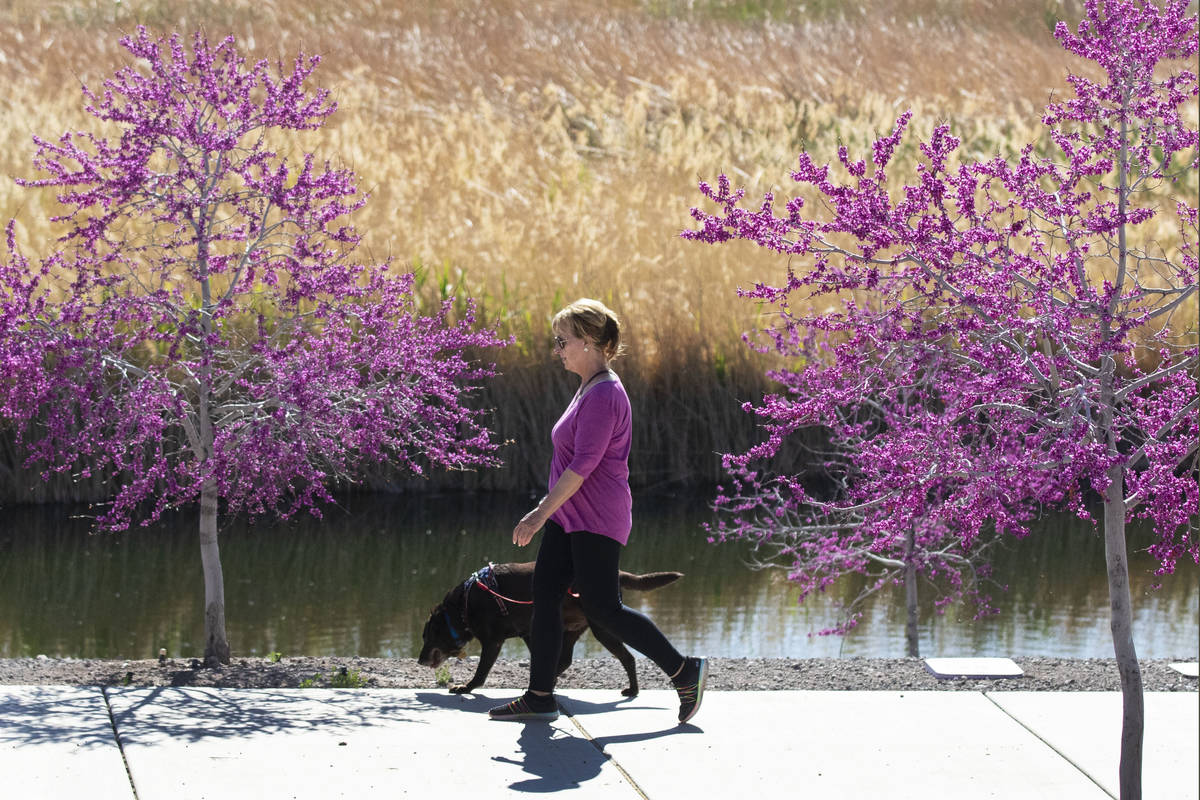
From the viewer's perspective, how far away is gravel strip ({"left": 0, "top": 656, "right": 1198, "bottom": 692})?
303 inches

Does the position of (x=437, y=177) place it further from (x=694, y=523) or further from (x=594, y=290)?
(x=694, y=523)

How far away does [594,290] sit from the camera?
17125mm

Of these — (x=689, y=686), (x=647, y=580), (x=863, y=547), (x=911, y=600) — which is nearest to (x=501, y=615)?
(x=647, y=580)

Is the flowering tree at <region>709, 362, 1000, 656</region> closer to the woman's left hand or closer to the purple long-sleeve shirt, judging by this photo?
the purple long-sleeve shirt

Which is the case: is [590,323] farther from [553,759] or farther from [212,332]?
[212,332]

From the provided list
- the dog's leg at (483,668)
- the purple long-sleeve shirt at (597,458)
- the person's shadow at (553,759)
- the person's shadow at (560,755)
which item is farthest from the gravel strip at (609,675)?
the purple long-sleeve shirt at (597,458)

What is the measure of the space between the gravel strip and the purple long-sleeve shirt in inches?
64.2

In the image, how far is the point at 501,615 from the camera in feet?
24.2

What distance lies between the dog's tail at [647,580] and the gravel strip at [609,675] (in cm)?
79

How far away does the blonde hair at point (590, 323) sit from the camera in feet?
21.2

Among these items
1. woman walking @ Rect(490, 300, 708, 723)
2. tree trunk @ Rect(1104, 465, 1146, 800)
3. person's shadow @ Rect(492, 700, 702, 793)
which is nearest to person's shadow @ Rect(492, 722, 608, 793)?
person's shadow @ Rect(492, 700, 702, 793)

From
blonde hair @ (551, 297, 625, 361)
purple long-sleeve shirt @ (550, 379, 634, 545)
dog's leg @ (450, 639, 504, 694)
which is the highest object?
blonde hair @ (551, 297, 625, 361)

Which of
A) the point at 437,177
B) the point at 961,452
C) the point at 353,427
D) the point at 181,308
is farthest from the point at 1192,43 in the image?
the point at 437,177

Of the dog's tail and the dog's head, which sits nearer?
the dog's tail
